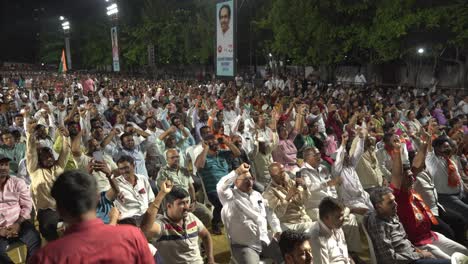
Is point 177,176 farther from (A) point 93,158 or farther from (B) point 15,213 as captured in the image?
Answer: (B) point 15,213

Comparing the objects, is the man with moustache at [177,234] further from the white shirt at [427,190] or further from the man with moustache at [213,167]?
the white shirt at [427,190]

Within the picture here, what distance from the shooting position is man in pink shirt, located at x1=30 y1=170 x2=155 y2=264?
155 cm

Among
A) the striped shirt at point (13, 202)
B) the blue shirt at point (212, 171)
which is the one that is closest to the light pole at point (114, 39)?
the blue shirt at point (212, 171)

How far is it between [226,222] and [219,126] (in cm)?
378

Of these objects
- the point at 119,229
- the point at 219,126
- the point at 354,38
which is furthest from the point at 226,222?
the point at 354,38

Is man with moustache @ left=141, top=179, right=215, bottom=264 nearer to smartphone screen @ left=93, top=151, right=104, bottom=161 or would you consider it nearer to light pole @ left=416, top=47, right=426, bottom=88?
smartphone screen @ left=93, top=151, right=104, bottom=161

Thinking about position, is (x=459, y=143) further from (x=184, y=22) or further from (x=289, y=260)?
(x=184, y=22)

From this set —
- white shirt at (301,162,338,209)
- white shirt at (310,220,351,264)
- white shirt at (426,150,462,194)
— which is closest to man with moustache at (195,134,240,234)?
white shirt at (301,162,338,209)

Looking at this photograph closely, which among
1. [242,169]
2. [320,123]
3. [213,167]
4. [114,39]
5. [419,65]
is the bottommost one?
[213,167]

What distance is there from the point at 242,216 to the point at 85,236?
2092 mm

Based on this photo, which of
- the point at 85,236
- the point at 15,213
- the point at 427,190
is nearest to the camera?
the point at 85,236

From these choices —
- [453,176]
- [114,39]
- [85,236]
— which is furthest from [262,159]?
[114,39]

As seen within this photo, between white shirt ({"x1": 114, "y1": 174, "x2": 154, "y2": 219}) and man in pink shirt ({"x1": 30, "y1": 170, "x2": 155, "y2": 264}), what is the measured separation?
2.29 metres

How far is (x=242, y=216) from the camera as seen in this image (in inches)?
140
